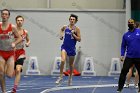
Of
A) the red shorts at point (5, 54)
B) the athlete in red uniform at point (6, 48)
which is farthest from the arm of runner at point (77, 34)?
the red shorts at point (5, 54)

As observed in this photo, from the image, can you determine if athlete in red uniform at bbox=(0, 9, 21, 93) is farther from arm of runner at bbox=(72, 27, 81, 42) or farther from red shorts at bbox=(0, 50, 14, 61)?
arm of runner at bbox=(72, 27, 81, 42)

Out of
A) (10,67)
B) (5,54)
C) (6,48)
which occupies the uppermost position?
(6,48)

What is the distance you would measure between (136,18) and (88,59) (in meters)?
3.29

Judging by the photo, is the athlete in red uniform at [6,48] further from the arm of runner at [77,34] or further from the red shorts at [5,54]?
the arm of runner at [77,34]

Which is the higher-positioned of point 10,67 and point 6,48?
point 6,48

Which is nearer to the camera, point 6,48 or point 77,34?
point 6,48

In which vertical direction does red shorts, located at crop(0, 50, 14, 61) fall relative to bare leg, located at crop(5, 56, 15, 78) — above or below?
above

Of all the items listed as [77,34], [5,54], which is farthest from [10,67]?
[77,34]

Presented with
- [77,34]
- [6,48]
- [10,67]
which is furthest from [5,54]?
[77,34]

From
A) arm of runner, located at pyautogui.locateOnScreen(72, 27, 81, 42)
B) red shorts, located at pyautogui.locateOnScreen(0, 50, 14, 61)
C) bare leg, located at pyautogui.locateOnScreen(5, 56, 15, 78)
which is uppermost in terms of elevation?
arm of runner, located at pyautogui.locateOnScreen(72, 27, 81, 42)

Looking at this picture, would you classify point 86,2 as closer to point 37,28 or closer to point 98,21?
point 98,21

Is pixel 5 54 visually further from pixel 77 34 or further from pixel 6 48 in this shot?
pixel 77 34

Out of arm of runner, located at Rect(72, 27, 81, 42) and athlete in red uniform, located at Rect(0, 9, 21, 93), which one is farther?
arm of runner, located at Rect(72, 27, 81, 42)

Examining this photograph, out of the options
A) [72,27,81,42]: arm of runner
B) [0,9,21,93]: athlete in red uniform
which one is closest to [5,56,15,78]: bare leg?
[0,9,21,93]: athlete in red uniform
